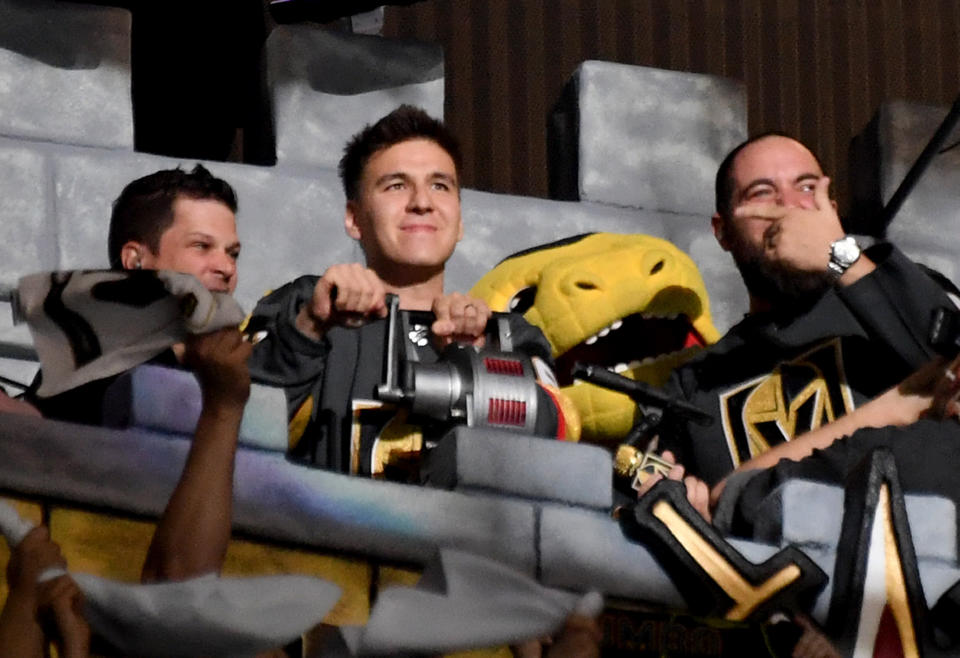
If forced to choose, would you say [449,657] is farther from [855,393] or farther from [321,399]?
[855,393]

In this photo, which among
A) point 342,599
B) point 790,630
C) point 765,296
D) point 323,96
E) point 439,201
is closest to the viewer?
point 342,599

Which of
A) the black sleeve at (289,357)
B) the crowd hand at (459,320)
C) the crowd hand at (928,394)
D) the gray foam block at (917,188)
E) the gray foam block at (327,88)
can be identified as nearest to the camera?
the black sleeve at (289,357)

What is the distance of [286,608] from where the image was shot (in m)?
4.08

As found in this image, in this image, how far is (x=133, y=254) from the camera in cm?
547

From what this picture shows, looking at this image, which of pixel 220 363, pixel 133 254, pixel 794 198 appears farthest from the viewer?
pixel 794 198

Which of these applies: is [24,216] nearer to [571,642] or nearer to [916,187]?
[571,642]

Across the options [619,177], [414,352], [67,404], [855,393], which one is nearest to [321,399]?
[414,352]

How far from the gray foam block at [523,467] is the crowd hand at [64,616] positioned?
37.5 inches

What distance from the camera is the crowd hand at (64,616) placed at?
403 cm

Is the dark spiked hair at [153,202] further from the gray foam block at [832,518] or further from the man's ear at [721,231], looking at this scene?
the gray foam block at [832,518]

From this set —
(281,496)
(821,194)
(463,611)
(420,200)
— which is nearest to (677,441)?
(821,194)

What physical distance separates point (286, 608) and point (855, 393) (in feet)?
6.73

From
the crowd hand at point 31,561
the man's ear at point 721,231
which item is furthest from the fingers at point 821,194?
the crowd hand at point 31,561

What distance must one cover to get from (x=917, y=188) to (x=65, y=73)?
2.56m
